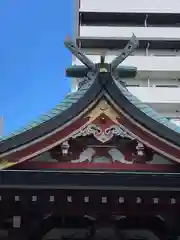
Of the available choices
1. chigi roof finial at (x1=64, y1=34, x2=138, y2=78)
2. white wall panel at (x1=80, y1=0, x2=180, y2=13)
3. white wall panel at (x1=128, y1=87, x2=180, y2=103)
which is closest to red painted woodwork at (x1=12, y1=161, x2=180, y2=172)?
chigi roof finial at (x1=64, y1=34, x2=138, y2=78)

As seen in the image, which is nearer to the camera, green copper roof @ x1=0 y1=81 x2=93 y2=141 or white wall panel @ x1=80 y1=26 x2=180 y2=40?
green copper roof @ x1=0 y1=81 x2=93 y2=141

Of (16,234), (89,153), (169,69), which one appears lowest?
(16,234)

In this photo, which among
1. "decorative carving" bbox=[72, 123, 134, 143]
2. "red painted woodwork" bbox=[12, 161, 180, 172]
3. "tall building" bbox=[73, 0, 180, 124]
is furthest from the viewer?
"tall building" bbox=[73, 0, 180, 124]

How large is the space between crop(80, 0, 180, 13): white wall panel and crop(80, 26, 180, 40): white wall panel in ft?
3.60

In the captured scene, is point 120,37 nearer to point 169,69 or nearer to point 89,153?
point 169,69

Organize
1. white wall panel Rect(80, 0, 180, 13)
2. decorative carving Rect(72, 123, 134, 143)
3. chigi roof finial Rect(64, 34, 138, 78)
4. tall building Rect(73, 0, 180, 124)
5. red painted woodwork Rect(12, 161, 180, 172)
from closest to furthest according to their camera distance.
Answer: red painted woodwork Rect(12, 161, 180, 172) < decorative carving Rect(72, 123, 134, 143) < chigi roof finial Rect(64, 34, 138, 78) < tall building Rect(73, 0, 180, 124) < white wall panel Rect(80, 0, 180, 13)

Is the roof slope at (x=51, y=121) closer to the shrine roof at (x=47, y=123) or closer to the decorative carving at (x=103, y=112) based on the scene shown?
the shrine roof at (x=47, y=123)

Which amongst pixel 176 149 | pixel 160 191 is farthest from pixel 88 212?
pixel 176 149

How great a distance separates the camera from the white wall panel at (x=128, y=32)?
98.5 feet

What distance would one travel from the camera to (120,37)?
2983 cm

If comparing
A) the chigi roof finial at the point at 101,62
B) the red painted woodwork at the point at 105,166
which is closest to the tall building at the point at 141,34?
the chigi roof finial at the point at 101,62

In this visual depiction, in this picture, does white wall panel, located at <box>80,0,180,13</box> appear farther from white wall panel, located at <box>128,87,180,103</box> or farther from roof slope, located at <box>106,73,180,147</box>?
roof slope, located at <box>106,73,180,147</box>

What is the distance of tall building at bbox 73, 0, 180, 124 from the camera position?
1164 inches

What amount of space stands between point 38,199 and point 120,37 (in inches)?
994
